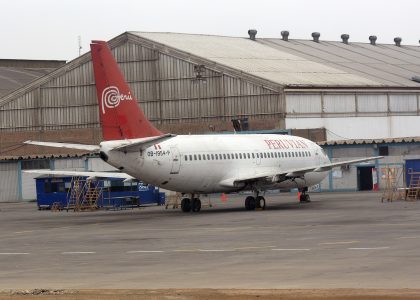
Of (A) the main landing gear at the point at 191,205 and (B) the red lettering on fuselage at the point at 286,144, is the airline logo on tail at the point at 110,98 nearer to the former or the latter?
(A) the main landing gear at the point at 191,205

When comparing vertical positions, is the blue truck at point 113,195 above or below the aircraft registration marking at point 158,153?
below

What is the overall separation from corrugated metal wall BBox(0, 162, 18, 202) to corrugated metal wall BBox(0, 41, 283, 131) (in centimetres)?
1071

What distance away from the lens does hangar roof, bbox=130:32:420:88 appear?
97.7m

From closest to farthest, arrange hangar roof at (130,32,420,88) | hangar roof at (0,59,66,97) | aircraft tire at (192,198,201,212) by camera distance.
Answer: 1. aircraft tire at (192,198,201,212)
2. hangar roof at (130,32,420,88)
3. hangar roof at (0,59,66,97)

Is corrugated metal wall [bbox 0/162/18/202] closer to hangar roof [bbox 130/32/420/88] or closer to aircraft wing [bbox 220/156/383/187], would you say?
hangar roof [bbox 130/32/420/88]

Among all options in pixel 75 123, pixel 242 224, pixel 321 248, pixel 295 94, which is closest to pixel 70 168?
pixel 75 123

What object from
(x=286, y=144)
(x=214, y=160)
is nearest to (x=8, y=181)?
(x=286, y=144)

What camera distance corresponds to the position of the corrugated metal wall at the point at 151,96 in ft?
313

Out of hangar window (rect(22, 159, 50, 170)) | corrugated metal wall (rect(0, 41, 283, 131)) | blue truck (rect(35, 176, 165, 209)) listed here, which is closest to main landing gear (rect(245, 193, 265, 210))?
blue truck (rect(35, 176, 165, 209))

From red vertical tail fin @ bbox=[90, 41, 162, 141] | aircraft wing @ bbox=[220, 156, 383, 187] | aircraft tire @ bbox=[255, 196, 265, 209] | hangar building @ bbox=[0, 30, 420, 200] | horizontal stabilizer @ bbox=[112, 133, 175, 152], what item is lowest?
aircraft tire @ bbox=[255, 196, 265, 209]

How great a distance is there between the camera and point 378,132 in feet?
327

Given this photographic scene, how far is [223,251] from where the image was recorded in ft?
107

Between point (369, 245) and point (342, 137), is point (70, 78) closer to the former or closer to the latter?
point (342, 137)

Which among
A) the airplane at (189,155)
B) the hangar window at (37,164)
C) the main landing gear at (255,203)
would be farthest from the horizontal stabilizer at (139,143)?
the hangar window at (37,164)
